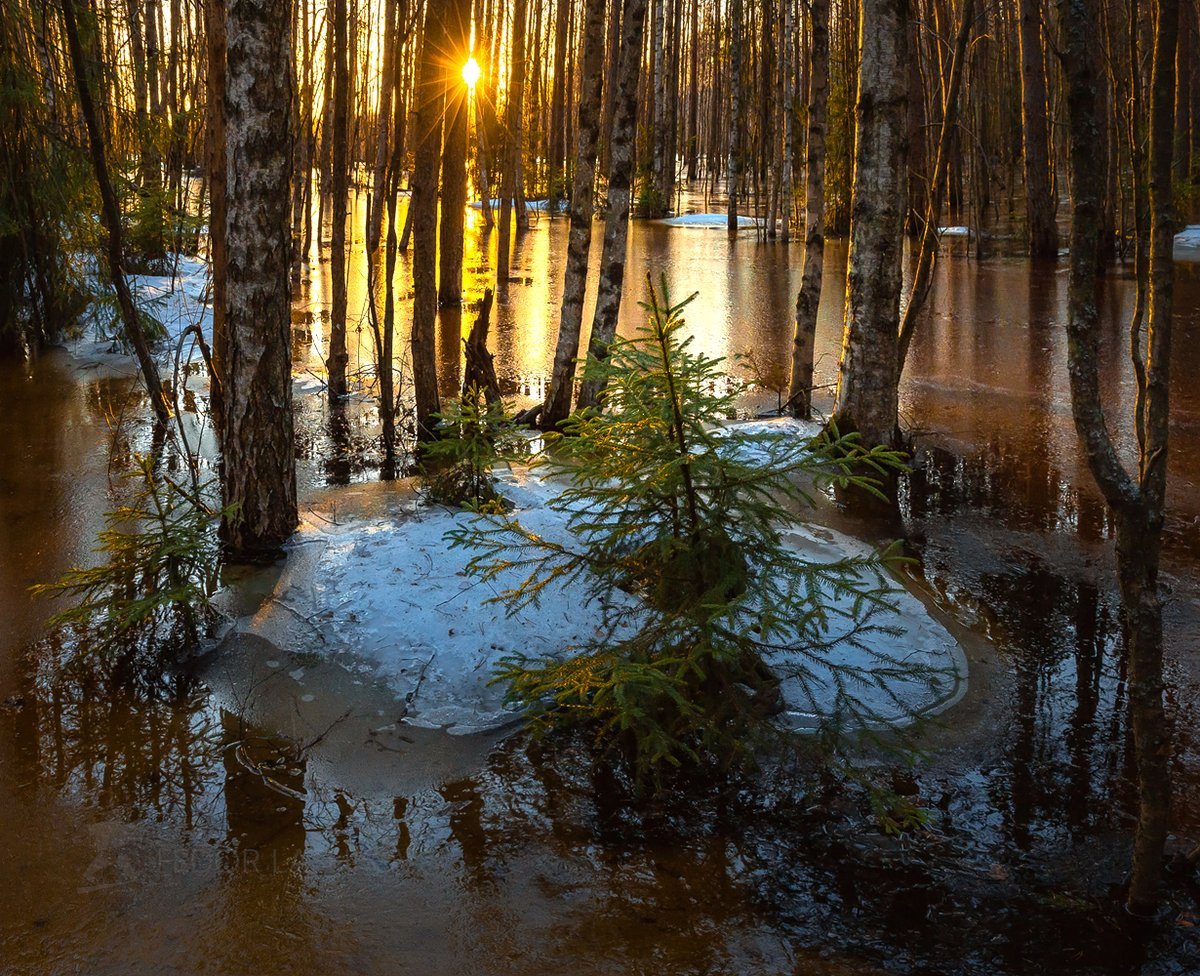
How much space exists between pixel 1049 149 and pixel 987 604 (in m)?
15.5

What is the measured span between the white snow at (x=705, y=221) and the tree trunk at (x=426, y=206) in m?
19.7

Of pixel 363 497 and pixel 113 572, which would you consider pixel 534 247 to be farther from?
pixel 113 572

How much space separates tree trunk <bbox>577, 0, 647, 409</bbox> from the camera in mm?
6938

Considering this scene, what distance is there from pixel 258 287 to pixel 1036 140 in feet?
53.4

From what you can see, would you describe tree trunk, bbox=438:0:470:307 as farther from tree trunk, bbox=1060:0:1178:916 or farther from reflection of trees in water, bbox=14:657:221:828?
tree trunk, bbox=1060:0:1178:916

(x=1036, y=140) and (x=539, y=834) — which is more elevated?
(x=1036, y=140)

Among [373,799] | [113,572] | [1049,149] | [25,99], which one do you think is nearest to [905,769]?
[373,799]

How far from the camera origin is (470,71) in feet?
23.2

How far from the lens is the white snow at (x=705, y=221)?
2700cm

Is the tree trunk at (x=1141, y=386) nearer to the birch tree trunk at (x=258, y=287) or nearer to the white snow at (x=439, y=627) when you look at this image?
the white snow at (x=439, y=627)

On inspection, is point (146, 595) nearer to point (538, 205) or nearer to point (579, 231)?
point (579, 231)

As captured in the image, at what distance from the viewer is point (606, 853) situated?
3164mm

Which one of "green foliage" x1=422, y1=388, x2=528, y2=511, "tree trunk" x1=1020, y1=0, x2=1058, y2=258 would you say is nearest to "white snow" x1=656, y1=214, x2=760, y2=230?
"tree trunk" x1=1020, y1=0, x2=1058, y2=258

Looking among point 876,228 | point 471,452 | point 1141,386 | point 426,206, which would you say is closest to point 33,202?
point 426,206
